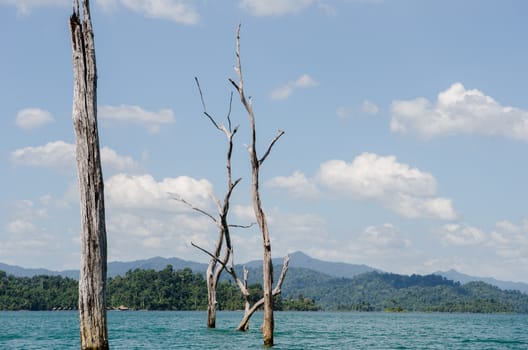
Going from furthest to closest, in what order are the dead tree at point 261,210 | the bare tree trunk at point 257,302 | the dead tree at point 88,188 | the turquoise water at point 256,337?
the turquoise water at point 256,337
the bare tree trunk at point 257,302
the dead tree at point 261,210
the dead tree at point 88,188

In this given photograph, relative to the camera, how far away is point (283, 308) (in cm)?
17125

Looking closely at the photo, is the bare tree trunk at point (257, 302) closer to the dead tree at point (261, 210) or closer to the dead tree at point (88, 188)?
the dead tree at point (261, 210)

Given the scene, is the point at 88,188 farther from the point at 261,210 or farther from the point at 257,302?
the point at 257,302

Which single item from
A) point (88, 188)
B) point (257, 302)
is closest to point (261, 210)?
point (257, 302)

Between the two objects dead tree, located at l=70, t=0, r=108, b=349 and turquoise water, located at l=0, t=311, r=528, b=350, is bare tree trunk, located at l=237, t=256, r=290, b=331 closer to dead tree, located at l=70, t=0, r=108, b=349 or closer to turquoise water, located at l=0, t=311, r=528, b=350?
turquoise water, located at l=0, t=311, r=528, b=350

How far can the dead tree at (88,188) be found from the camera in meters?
Answer: 10.4

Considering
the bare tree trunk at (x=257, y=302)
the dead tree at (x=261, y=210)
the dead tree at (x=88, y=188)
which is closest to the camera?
the dead tree at (x=88, y=188)

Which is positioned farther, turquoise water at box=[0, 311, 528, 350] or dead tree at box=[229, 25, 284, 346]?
turquoise water at box=[0, 311, 528, 350]

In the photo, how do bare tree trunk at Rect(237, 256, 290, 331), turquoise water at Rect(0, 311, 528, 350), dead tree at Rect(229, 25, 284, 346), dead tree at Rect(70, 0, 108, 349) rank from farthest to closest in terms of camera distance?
turquoise water at Rect(0, 311, 528, 350) < bare tree trunk at Rect(237, 256, 290, 331) < dead tree at Rect(229, 25, 284, 346) < dead tree at Rect(70, 0, 108, 349)

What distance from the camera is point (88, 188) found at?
34.6 ft

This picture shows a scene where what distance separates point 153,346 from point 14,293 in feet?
422

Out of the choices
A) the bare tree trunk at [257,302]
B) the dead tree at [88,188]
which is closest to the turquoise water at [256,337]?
the bare tree trunk at [257,302]

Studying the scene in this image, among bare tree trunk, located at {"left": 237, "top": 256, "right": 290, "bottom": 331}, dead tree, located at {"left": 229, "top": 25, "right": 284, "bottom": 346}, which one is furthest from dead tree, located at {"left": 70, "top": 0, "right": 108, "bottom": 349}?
bare tree trunk, located at {"left": 237, "top": 256, "right": 290, "bottom": 331}

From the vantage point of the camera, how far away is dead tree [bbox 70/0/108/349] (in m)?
10.4
